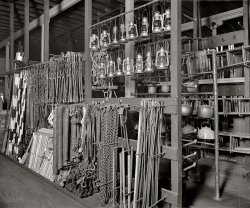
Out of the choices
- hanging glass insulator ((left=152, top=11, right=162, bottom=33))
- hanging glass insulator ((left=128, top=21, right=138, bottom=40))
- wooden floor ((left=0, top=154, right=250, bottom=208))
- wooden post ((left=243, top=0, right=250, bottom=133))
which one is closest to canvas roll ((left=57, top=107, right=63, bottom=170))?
wooden floor ((left=0, top=154, right=250, bottom=208))

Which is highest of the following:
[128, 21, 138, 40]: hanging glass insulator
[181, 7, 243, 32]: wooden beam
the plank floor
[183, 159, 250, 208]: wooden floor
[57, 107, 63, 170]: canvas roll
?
[181, 7, 243, 32]: wooden beam

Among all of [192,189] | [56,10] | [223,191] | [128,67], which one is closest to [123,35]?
[128,67]

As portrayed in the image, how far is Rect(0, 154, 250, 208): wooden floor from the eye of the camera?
3478 mm

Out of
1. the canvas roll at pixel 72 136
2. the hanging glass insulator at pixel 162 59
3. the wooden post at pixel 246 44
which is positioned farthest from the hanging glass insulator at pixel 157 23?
the wooden post at pixel 246 44

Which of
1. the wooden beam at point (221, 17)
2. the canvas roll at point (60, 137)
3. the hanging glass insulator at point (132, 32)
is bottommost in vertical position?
the canvas roll at point (60, 137)

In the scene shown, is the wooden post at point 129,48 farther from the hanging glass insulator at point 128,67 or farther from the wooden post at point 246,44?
the wooden post at point 246,44

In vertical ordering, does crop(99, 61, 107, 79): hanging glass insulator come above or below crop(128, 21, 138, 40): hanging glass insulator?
below

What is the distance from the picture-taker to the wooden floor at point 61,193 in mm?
3478

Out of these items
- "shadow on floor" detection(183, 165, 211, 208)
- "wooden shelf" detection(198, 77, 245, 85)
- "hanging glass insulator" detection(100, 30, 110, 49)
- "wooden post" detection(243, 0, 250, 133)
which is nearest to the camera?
"shadow on floor" detection(183, 165, 211, 208)

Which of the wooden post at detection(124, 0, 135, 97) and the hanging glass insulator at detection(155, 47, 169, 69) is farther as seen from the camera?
the wooden post at detection(124, 0, 135, 97)

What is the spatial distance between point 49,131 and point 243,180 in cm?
411

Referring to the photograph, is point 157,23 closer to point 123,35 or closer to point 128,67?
point 123,35

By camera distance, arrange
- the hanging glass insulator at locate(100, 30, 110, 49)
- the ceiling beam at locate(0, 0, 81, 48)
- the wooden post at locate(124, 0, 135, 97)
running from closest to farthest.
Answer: the wooden post at locate(124, 0, 135, 97) < the hanging glass insulator at locate(100, 30, 110, 49) < the ceiling beam at locate(0, 0, 81, 48)

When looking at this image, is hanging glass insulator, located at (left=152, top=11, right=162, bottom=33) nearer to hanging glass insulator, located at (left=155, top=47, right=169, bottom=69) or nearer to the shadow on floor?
hanging glass insulator, located at (left=155, top=47, right=169, bottom=69)
